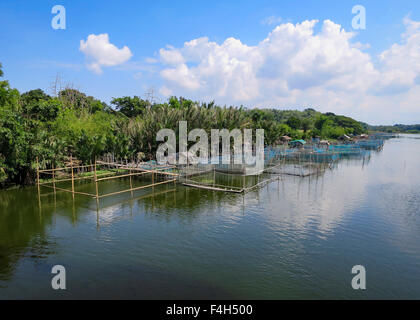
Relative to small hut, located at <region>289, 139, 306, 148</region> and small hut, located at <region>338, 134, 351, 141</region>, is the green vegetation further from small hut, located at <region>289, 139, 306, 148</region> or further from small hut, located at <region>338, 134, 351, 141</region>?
small hut, located at <region>338, 134, 351, 141</region>

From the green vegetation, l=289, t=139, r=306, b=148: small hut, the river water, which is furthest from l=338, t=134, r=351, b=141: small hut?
the river water

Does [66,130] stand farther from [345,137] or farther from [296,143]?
[345,137]

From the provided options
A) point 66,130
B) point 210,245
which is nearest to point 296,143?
point 66,130

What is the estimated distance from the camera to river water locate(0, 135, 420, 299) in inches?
313

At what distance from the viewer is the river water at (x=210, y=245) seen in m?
7.95

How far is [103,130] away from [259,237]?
71.2 ft

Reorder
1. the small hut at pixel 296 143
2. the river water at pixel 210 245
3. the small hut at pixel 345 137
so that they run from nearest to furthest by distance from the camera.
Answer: the river water at pixel 210 245 → the small hut at pixel 296 143 → the small hut at pixel 345 137

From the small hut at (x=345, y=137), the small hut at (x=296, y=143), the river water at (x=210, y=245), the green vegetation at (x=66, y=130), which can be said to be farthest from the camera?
the small hut at (x=345, y=137)

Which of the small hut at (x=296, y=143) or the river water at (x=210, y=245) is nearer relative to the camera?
the river water at (x=210, y=245)

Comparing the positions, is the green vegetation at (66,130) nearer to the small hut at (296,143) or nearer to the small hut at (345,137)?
the small hut at (296,143)

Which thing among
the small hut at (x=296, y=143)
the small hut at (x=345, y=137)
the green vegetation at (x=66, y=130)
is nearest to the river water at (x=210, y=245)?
the green vegetation at (x=66, y=130)

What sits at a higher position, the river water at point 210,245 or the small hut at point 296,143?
the small hut at point 296,143

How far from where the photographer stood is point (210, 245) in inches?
417
